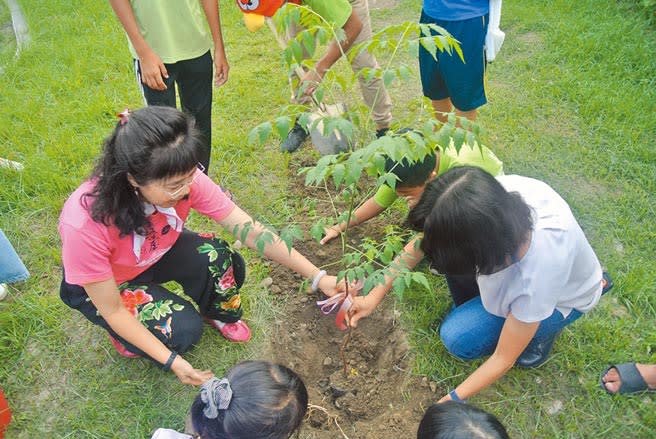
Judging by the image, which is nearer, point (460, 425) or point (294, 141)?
point (460, 425)

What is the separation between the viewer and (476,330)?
199 cm

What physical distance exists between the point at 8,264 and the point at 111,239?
89 centimetres

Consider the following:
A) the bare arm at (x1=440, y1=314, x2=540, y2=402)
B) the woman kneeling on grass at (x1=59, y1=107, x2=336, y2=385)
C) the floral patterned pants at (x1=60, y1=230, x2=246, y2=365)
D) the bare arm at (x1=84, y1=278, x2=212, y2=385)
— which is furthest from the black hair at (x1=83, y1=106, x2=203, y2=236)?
the bare arm at (x1=440, y1=314, x2=540, y2=402)

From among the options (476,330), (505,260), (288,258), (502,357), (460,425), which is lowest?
(476,330)

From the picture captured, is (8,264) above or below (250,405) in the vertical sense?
below

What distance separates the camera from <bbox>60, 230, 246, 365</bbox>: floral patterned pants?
2.02 meters

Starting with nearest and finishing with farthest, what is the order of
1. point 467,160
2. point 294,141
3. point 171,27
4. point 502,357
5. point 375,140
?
point 375,140
point 502,357
point 467,160
point 171,27
point 294,141

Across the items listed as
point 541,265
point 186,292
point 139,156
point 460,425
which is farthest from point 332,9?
point 460,425

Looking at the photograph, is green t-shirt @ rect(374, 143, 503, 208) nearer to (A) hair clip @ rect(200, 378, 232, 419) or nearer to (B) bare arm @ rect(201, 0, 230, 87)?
(A) hair clip @ rect(200, 378, 232, 419)

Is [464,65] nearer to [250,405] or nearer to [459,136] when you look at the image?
[459,136]

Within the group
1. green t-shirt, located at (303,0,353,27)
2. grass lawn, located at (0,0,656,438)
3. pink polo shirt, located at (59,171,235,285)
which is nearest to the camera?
pink polo shirt, located at (59,171,235,285)

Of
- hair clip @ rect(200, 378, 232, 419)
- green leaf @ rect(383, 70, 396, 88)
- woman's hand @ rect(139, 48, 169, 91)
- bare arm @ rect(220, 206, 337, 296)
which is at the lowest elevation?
bare arm @ rect(220, 206, 337, 296)

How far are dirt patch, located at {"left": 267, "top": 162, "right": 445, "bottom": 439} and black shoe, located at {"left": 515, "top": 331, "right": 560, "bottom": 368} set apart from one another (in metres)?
0.36

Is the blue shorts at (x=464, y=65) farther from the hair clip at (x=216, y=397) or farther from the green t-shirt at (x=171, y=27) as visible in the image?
the hair clip at (x=216, y=397)
